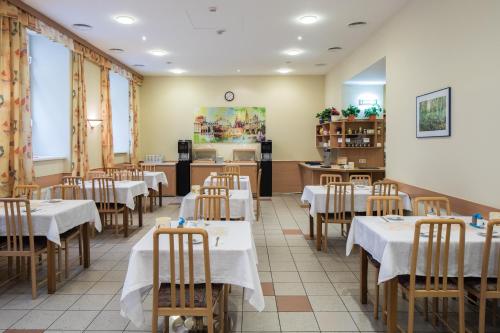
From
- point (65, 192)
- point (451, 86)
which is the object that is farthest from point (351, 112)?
point (65, 192)

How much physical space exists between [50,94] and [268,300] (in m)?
5.37

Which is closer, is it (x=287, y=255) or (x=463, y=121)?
(x=463, y=121)

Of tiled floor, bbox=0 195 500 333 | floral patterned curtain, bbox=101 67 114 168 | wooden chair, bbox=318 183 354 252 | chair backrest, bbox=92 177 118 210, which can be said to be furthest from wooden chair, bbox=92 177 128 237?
wooden chair, bbox=318 183 354 252

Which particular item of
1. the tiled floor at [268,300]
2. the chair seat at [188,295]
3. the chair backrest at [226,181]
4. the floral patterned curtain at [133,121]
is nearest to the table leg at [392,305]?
the tiled floor at [268,300]

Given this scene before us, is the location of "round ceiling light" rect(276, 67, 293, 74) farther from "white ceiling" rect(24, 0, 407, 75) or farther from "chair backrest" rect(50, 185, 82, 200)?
"chair backrest" rect(50, 185, 82, 200)

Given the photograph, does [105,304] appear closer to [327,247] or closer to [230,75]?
[327,247]

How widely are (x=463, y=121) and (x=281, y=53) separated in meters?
4.71

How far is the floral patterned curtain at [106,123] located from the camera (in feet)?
25.9

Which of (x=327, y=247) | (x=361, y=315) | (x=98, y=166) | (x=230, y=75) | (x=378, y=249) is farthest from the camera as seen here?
(x=230, y=75)

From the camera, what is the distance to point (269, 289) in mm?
3777

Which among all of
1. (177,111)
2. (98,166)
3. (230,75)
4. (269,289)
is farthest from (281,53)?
(269,289)

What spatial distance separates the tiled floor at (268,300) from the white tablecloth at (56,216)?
60cm

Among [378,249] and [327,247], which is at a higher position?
[378,249]

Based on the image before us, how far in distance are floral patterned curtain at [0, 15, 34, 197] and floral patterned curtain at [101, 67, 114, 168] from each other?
2632 millimetres
